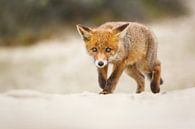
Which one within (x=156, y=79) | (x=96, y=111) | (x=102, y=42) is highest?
(x=102, y=42)

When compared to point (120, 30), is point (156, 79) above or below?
below

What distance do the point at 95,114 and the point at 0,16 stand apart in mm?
438

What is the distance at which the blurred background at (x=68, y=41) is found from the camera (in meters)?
1.87

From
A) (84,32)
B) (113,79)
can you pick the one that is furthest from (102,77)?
(84,32)

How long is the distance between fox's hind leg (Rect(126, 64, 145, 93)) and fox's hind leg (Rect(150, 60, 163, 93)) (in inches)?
1.3

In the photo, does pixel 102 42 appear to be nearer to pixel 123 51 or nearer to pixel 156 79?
pixel 123 51

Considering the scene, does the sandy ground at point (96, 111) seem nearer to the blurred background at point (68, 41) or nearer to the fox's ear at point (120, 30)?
the blurred background at point (68, 41)

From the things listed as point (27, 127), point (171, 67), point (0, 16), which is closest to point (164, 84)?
point (171, 67)

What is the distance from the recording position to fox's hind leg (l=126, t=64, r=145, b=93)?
6.12ft

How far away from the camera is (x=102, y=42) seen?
1.84 meters

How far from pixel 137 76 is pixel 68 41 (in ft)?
0.81

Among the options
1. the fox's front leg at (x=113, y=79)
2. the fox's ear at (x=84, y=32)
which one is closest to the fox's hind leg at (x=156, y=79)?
the fox's front leg at (x=113, y=79)

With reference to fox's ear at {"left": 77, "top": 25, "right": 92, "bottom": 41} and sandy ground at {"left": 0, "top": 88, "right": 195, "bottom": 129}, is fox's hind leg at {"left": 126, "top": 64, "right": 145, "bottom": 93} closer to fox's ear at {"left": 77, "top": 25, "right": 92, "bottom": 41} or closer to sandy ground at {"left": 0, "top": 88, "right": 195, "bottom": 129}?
sandy ground at {"left": 0, "top": 88, "right": 195, "bottom": 129}

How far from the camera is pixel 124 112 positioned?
182 cm
